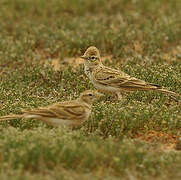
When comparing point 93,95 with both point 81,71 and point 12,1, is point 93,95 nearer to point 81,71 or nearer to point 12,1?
point 81,71

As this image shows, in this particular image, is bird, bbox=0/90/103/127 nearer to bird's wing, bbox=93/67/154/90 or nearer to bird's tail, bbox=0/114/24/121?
bird's tail, bbox=0/114/24/121

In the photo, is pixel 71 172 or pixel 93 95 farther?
pixel 93 95

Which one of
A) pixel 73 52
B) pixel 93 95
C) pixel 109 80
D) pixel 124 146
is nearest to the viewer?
pixel 124 146

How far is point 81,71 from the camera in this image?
10.2 meters

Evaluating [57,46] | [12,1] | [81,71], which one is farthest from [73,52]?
[12,1]

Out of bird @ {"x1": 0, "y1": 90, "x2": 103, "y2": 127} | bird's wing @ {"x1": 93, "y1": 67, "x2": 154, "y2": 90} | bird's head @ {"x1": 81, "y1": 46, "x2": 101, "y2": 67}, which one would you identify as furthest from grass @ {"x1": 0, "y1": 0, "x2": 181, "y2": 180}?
bird's head @ {"x1": 81, "y1": 46, "x2": 101, "y2": 67}

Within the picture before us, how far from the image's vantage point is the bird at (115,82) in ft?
26.9

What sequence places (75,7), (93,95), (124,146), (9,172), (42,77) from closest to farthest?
(9,172)
(124,146)
(93,95)
(42,77)
(75,7)

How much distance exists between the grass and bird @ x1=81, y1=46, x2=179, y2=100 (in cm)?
18

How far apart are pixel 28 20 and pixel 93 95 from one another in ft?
22.1

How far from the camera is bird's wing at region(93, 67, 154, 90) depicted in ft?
27.3

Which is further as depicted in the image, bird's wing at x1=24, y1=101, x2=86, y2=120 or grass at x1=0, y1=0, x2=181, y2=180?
bird's wing at x1=24, y1=101, x2=86, y2=120

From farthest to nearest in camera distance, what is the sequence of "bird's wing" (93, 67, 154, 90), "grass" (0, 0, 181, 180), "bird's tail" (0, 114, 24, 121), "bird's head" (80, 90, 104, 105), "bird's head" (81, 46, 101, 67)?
"bird's head" (81, 46, 101, 67)
"bird's wing" (93, 67, 154, 90)
"bird's head" (80, 90, 104, 105)
"bird's tail" (0, 114, 24, 121)
"grass" (0, 0, 181, 180)

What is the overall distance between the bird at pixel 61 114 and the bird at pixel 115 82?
1364mm
